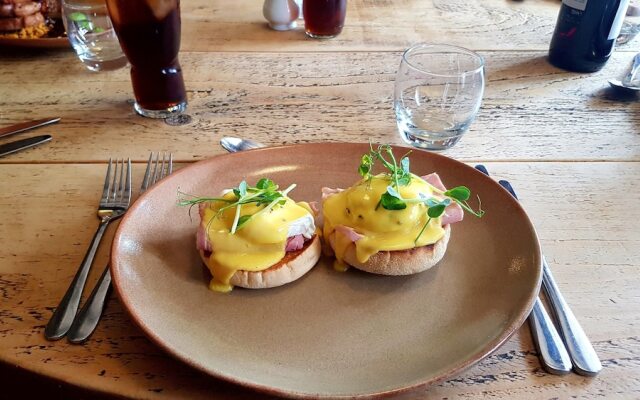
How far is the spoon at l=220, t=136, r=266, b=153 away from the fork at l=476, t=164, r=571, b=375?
63 cm

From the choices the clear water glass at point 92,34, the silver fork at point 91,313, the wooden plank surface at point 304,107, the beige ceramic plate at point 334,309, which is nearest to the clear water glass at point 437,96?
the wooden plank surface at point 304,107

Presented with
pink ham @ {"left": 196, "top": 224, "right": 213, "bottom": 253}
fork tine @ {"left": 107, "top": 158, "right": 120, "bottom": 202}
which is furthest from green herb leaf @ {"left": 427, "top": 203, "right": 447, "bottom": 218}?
fork tine @ {"left": 107, "top": 158, "right": 120, "bottom": 202}

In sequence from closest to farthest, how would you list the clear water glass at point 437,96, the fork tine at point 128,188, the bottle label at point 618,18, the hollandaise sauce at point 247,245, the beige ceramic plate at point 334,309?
the beige ceramic plate at point 334,309
the hollandaise sauce at point 247,245
the fork tine at point 128,188
the clear water glass at point 437,96
the bottle label at point 618,18

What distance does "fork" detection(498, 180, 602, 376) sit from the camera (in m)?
0.71

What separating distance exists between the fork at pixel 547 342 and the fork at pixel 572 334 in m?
0.01

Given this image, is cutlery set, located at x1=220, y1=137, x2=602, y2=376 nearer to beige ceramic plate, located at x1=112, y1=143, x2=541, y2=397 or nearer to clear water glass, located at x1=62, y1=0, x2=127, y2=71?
beige ceramic plate, located at x1=112, y1=143, x2=541, y2=397

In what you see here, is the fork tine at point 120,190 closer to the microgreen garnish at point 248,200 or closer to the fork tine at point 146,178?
the fork tine at point 146,178

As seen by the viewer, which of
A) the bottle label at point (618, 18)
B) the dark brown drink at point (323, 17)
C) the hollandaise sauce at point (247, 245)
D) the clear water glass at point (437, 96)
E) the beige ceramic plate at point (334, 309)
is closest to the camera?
the beige ceramic plate at point (334, 309)

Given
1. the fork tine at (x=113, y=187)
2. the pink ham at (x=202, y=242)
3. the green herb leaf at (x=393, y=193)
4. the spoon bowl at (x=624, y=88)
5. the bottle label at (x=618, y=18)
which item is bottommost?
the fork tine at (x=113, y=187)

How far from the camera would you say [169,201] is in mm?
949

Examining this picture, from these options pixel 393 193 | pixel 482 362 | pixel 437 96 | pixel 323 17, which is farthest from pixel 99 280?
pixel 323 17

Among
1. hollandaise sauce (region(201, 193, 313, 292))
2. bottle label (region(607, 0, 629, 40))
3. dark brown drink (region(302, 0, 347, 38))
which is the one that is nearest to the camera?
hollandaise sauce (region(201, 193, 313, 292))

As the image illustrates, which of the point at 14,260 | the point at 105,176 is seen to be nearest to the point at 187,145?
the point at 105,176

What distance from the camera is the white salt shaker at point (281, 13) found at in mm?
1703
